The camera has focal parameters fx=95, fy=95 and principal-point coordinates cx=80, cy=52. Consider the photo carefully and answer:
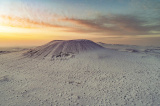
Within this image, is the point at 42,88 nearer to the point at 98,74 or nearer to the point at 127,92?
the point at 98,74

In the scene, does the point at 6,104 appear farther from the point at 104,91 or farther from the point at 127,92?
the point at 127,92

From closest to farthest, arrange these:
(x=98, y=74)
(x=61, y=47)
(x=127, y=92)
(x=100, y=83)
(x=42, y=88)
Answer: (x=127, y=92)
(x=42, y=88)
(x=100, y=83)
(x=98, y=74)
(x=61, y=47)

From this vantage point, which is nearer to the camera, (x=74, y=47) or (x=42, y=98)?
(x=42, y=98)

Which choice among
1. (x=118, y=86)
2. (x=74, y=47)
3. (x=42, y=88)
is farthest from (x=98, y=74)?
(x=74, y=47)

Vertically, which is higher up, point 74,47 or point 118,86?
point 74,47

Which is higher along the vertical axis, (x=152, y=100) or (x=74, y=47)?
(x=74, y=47)

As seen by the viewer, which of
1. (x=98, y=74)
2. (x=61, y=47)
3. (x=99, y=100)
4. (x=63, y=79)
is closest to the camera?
(x=99, y=100)

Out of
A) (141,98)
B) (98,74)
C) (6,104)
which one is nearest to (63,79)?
(98,74)

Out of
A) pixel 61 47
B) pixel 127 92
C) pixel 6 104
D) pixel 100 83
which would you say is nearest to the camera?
pixel 6 104

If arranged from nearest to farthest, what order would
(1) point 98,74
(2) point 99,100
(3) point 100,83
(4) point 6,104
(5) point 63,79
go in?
(4) point 6,104 < (2) point 99,100 < (3) point 100,83 < (5) point 63,79 < (1) point 98,74
